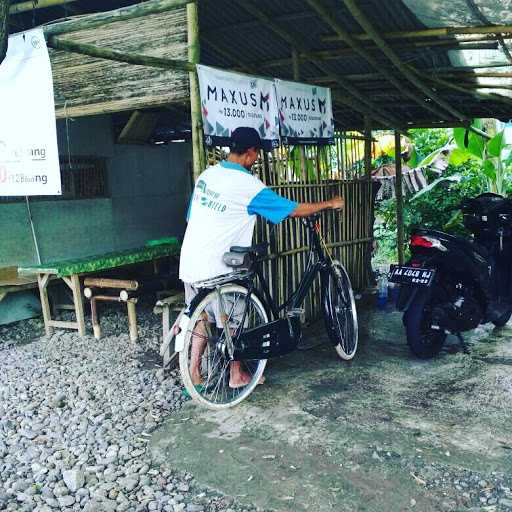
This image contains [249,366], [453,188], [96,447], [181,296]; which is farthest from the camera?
[453,188]

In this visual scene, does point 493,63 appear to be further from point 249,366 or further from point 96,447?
point 96,447

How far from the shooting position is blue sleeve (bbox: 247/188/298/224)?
3.79m

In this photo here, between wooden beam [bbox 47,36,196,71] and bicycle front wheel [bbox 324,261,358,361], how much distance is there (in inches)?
83.4

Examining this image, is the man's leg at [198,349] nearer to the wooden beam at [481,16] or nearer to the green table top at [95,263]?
the green table top at [95,263]

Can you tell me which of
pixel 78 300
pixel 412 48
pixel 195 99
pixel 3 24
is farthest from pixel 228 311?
pixel 412 48

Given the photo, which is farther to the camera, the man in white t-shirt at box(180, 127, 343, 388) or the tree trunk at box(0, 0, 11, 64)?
the man in white t-shirt at box(180, 127, 343, 388)

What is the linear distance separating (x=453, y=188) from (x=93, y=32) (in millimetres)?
8036

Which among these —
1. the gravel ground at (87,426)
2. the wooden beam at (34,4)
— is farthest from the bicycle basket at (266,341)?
the wooden beam at (34,4)

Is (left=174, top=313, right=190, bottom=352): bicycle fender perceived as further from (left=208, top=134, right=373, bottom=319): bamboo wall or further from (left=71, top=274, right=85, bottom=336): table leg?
(left=71, top=274, right=85, bottom=336): table leg

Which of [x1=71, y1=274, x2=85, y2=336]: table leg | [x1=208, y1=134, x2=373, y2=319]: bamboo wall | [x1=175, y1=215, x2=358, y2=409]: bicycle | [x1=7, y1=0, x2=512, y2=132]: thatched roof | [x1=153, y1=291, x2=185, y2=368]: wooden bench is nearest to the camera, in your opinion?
[x1=175, y1=215, x2=358, y2=409]: bicycle

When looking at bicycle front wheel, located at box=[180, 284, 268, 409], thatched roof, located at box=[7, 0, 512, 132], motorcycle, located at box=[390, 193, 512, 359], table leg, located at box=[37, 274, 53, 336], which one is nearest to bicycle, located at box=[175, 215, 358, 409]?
bicycle front wheel, located at box=[180, 284, 268, 409]

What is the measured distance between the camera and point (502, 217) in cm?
529

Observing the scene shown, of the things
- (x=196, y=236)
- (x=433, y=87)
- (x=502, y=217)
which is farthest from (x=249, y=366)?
(x=433, y=87)

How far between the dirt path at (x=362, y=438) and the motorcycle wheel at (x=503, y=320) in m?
0.77
